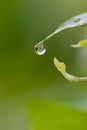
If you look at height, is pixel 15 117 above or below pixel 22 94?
below

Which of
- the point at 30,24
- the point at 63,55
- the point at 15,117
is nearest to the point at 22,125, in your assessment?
the point at 15,117

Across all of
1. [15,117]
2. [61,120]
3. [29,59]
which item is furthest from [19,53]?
[61,120]

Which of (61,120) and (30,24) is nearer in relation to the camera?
(61,120)

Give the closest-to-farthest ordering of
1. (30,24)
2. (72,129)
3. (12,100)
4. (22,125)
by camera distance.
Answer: (72,129) → (22,125) → (12,100) → (30,24)

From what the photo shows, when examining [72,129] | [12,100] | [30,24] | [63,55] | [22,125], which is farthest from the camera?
[30,24]

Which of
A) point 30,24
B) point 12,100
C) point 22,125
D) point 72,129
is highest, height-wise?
point 30,24

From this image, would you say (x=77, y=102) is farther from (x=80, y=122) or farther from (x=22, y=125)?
(x=22, y=125)

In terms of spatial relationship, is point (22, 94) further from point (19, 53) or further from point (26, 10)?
point (26, 10)
